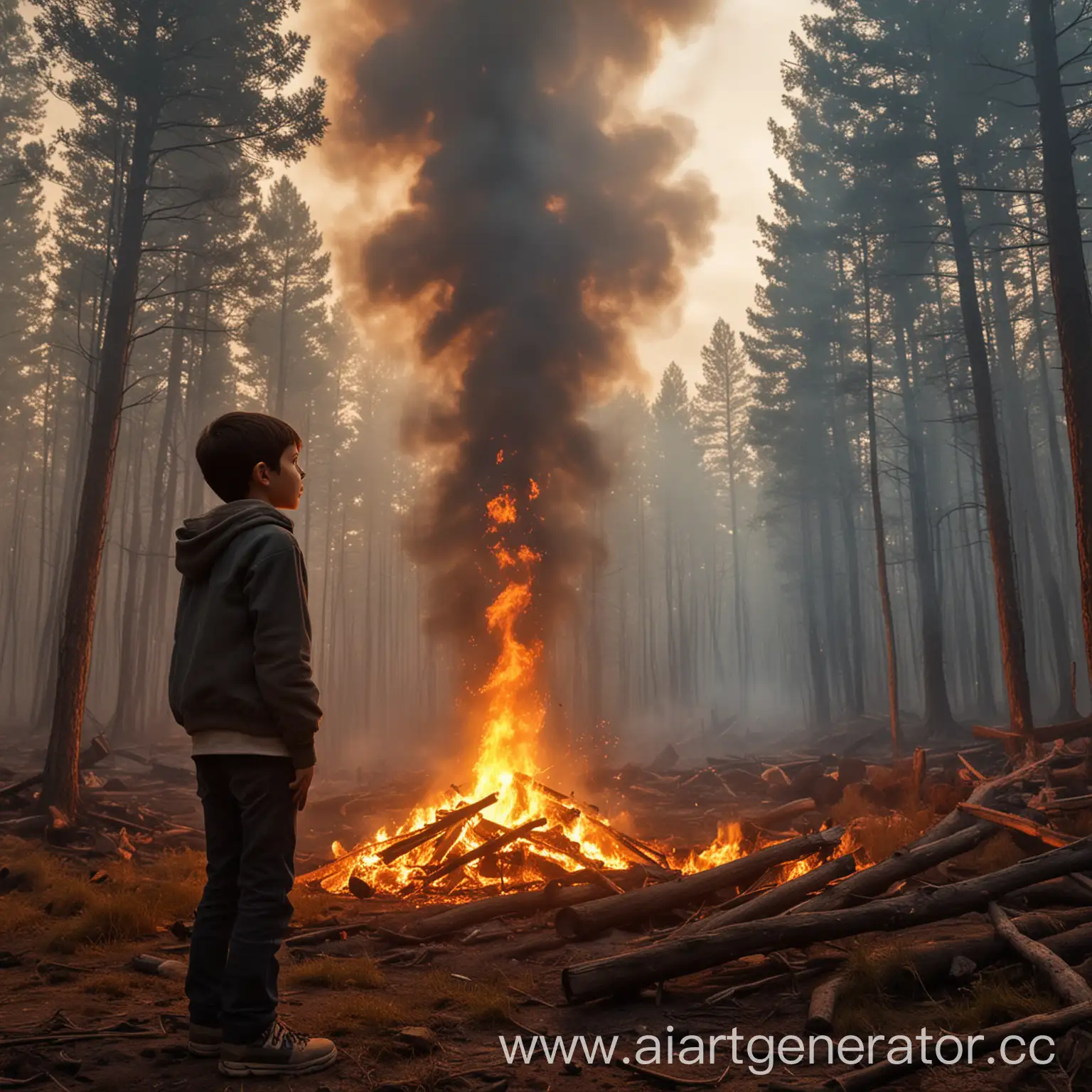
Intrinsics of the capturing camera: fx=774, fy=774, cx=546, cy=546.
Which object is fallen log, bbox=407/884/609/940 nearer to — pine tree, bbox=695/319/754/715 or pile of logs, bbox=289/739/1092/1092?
pile of logs, bbox=289/739/1092/1092

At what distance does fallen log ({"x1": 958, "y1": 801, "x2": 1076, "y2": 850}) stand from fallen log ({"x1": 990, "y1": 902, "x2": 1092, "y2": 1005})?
2.25 meters

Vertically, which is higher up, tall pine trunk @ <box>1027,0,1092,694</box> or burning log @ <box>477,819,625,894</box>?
tall pine trunk @ <box>1027,0,1092,694</box>

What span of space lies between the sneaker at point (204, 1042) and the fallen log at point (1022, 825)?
598 centimetres

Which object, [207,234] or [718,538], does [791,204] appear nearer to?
[207,234]

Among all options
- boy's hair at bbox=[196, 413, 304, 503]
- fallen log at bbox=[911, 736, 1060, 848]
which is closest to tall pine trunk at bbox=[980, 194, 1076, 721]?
fallen log at bbox=[911, 736, 1060, 848]

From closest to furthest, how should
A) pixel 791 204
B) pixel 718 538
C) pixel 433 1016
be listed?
pixel 433 1016, pixel 791 204, pixel 718 538

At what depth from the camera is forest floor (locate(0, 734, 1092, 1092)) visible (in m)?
2.92

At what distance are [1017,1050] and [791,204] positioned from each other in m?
27.6

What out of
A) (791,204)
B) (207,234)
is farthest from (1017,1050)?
(791,204)

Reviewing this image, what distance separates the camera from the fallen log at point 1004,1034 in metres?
2.91

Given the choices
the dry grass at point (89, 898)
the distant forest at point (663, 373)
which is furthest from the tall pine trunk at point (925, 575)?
the dry grass at point (89, 898)

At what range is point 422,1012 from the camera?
3930mm

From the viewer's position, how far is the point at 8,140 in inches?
912

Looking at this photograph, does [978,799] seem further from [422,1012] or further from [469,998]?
[422,1012]
